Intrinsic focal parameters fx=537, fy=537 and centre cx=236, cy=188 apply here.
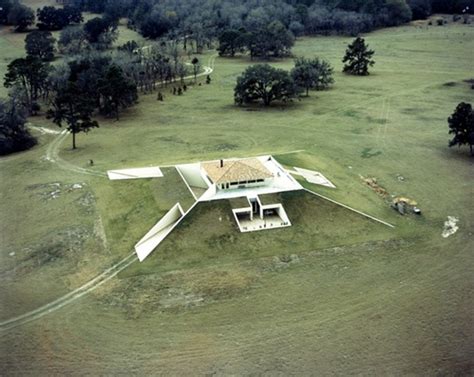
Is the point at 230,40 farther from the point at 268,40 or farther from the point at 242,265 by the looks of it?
the point at 242,265

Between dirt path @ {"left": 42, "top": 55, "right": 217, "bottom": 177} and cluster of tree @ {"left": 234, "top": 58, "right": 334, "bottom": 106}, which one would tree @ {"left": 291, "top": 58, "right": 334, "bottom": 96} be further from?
dirt path @ {"left": 42, "top": 55, "right": 217, "bottom": 177}

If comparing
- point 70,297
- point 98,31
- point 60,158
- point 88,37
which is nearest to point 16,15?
point 88,37

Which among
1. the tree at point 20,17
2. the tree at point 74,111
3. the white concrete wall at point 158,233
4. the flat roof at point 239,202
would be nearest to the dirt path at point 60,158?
the tree at point 74,111

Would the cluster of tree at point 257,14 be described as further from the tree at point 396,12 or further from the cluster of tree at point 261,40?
the cluster of tree at point 261,40

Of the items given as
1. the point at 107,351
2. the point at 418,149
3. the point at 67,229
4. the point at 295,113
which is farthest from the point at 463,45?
the point at 107,351

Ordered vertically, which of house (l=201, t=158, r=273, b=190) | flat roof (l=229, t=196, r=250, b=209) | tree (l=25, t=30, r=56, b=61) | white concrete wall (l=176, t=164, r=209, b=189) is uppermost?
tree (l=25, t=30, r=56, b=61)

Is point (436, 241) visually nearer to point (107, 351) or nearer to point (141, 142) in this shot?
point (107, 351)

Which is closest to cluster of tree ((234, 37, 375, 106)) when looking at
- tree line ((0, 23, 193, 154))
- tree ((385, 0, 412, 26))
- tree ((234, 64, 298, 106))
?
tree ((234, 64, 298, 106))

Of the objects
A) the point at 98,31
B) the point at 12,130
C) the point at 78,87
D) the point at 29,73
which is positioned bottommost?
the point at 12,130
